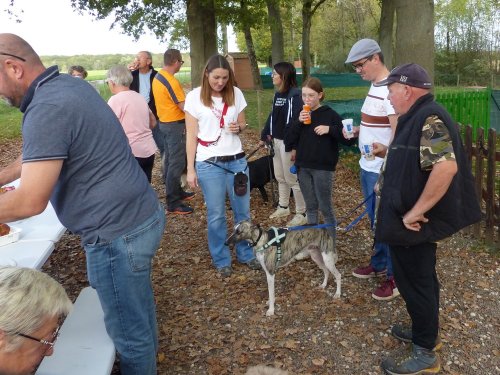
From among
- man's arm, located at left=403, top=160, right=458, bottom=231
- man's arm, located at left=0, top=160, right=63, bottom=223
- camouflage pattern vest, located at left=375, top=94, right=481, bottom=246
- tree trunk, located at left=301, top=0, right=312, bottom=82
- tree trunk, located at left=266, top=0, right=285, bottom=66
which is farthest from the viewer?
tree trunk, located at left=301, top=0, right=312, bottom=82

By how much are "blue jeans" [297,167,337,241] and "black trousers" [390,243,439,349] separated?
140 cm

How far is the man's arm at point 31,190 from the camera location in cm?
191

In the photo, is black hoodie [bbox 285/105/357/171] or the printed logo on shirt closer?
black hoodie [bbox 285/105/357/171]

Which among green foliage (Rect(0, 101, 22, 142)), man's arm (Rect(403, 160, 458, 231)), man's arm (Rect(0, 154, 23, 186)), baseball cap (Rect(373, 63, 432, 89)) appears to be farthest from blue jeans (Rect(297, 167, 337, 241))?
green foliage (Rect(0, 101, 22, 142))

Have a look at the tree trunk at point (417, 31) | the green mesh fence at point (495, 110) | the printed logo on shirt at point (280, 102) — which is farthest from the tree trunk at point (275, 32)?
the printed logo on shirt at point (280, 102)

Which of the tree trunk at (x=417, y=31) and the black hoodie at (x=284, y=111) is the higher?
the tree trunk at (x=417, y=31)

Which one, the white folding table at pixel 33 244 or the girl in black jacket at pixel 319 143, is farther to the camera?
the girl in black jacket at pixel 319 143

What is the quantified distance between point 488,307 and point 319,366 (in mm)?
1710

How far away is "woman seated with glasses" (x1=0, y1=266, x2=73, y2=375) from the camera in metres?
1.53

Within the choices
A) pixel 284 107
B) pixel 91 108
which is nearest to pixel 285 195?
pixel 284 107

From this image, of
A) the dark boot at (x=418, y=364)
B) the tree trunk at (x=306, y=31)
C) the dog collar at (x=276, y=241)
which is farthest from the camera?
the tree trunk at (x=306, y=31)

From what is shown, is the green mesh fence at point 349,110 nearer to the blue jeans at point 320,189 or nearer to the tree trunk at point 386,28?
the blue jeans at point 320,189

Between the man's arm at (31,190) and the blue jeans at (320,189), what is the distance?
9.54 feet

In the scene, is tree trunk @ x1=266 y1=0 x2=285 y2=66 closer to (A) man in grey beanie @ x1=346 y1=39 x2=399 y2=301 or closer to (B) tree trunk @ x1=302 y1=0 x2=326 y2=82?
(B) tree trunk @ x1=302 y1=0 x2=326 y2=82
